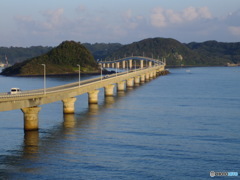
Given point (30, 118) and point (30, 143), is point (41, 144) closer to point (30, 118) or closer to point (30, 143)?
point (30, 143)

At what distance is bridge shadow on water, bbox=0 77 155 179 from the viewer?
147 ft

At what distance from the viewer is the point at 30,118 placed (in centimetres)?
6338

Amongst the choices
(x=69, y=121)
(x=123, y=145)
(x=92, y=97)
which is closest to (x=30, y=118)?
(x=69, y=121)

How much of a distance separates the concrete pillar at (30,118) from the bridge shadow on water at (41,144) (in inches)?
38.7

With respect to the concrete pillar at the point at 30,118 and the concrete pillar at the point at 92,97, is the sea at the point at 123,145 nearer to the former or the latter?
the concrete pillar at the point at 30,118

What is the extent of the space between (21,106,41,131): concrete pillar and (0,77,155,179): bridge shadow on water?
3.23 ft

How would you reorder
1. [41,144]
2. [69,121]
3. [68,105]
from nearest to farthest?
1. [41,144]
2. [69,121]
3. [68,105]

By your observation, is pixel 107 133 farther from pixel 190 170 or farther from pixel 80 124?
pixel 190 170

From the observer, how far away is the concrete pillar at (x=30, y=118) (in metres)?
62.7

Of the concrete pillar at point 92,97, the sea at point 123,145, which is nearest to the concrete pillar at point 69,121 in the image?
the sea at point 123,145

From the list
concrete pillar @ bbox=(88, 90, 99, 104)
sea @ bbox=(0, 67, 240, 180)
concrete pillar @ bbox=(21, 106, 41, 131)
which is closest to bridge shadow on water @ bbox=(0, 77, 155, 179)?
sea @ bbox=(0, 67, 240, 180)

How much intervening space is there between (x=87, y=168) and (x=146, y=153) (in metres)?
8.58

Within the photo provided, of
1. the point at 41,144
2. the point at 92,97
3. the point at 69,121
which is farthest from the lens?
the point at 92,97

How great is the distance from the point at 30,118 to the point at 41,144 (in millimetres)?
8554
